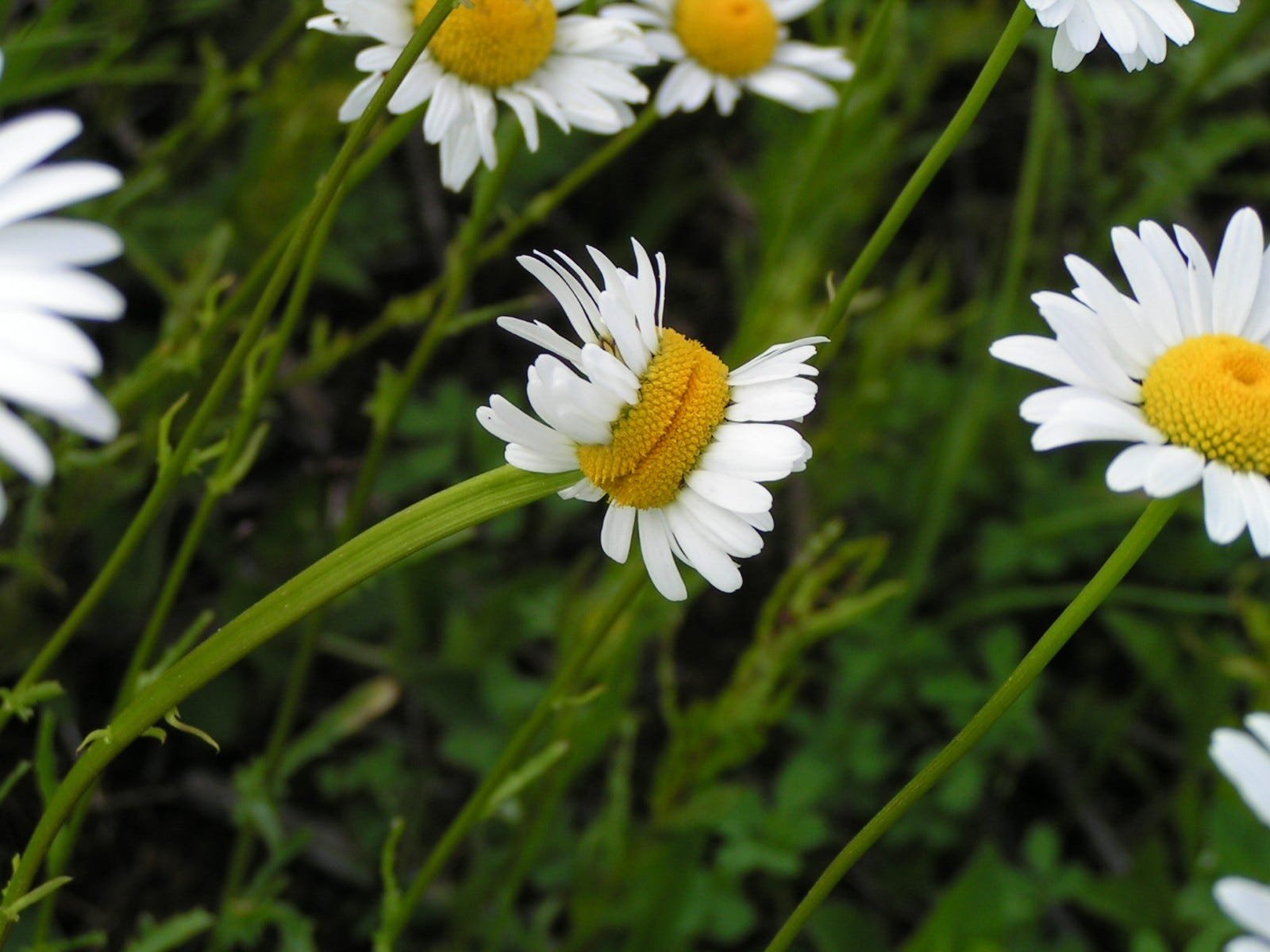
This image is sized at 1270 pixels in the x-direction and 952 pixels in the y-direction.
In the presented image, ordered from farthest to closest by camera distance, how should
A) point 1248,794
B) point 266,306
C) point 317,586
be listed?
point 266,306
point 317,586
point 1248,794

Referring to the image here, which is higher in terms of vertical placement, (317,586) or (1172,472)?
(1172,472)

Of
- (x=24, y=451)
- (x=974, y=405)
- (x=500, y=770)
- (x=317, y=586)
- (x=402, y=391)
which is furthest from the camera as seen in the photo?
(x=974, y=405)

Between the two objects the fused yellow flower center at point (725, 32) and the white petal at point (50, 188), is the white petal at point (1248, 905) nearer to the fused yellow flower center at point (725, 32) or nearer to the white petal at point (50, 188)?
the white petal at point (50, 188)

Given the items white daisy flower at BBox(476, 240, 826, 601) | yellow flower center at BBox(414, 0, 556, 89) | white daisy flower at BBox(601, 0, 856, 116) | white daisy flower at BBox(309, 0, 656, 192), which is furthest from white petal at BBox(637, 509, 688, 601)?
white daisy flower at BBox(601, 0, 856, 116)

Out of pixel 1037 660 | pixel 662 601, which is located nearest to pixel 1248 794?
pixel 1037 660

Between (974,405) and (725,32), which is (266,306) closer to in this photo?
(725,32)

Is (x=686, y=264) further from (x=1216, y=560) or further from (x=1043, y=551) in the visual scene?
(x=1216, y=560)

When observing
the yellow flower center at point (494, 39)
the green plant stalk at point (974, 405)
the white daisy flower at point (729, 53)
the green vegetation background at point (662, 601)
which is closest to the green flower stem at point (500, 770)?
the green vegetation background at point (662, 601)

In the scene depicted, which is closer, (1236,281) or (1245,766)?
(1245,766)
